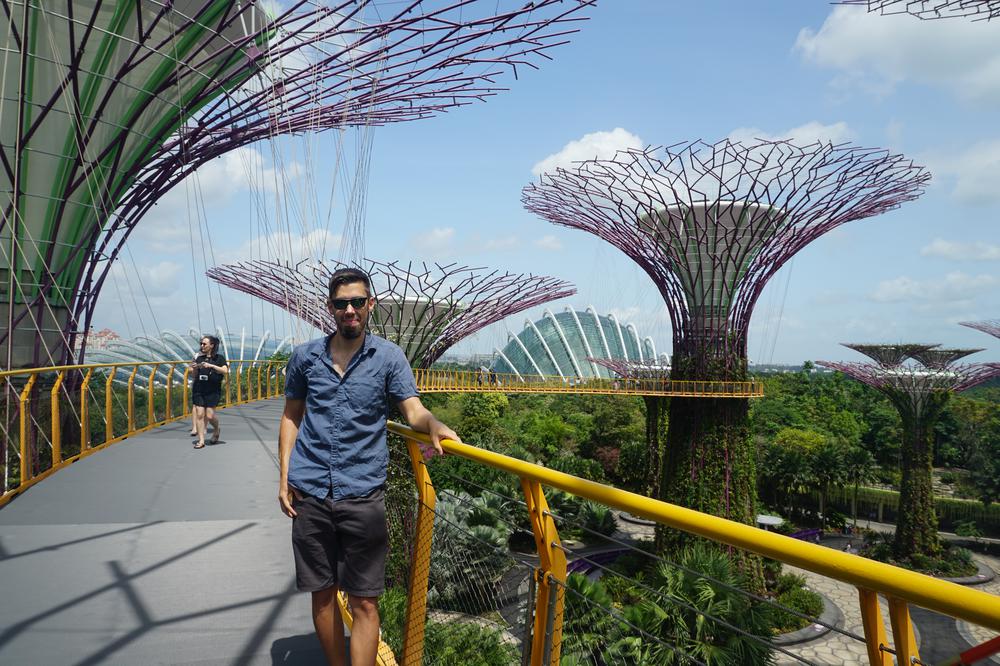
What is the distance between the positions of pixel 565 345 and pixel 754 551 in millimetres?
60846

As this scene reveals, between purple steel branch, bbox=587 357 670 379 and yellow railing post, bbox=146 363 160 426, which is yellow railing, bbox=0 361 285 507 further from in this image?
purple steel branch, bbox=587 357 670 379

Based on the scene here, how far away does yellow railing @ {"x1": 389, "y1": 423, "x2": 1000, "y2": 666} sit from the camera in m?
1.06

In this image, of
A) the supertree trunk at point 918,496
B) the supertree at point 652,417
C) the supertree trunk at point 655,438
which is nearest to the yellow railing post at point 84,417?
the supertree at point 652,417

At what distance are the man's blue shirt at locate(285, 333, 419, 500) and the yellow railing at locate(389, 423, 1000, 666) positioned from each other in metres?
0.22

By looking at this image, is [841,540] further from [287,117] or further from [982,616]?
[982,616]

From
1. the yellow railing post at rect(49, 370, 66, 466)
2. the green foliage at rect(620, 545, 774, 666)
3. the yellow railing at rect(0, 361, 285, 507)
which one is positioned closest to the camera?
the yellow railing at rect(0, 361, 285, 507)

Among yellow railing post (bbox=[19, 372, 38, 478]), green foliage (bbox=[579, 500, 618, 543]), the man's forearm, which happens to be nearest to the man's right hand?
the man's forearm

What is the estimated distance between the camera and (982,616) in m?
1.01

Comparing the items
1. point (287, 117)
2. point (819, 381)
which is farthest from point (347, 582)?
point (819, 381)

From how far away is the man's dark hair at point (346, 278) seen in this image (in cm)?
257

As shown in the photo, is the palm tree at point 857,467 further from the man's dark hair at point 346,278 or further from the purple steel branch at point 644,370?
the man's dark hair at point 346,278

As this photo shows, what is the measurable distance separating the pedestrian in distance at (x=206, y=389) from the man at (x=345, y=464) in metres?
5.46

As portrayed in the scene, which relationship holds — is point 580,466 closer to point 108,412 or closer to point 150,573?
point 108,412

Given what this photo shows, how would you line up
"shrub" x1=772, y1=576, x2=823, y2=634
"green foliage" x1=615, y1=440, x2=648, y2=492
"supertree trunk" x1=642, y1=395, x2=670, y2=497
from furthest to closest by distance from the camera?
"green foliage" x1=615, y1=440, x2=648, y2=492
"supertree trunk" x1=642, y1=395, x2=670, y2=497
"shrub" x1=772, y1=576, x2=823, y2=634
